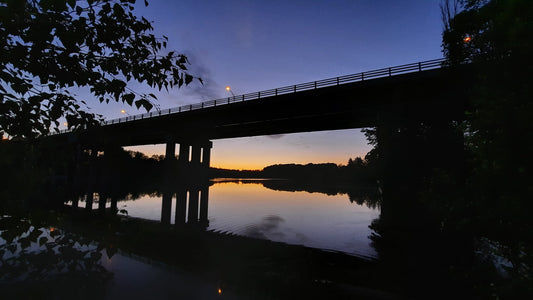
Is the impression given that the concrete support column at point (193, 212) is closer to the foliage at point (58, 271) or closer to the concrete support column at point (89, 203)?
the concrete support column at point (89, 203)

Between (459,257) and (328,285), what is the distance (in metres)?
8.99

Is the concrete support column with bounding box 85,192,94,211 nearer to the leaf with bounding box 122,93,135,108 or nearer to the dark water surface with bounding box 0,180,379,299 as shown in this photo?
the dark water surface with bounding box 0,180,379,299

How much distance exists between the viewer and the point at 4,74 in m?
2.38

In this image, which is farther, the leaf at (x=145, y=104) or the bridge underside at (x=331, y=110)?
the bridge underside at (x=331, y=110)

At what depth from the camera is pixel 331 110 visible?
106ft

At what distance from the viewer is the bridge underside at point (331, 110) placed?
2294 cm

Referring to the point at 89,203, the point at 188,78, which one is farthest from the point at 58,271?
the point at 89,203

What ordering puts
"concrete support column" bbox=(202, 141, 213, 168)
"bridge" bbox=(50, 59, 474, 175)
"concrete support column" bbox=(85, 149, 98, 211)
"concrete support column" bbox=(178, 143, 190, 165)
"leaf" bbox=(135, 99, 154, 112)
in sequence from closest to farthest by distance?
"leaf" bbox=(135, 99, 154, 112) < "bridge" bbox=(50, 59, 474, 175) < "concrete support column" bbox=(85, 149, 98, 211) < "concrete support column" bbox=(178, 143, 190, 165) < "concrete support column" bbox=(202, 141, 213, 168)

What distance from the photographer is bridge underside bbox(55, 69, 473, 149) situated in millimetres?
22938

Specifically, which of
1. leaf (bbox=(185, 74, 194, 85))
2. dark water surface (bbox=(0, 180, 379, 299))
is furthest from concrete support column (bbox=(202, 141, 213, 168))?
leaf (bbox=(185, 74, 194, 85))

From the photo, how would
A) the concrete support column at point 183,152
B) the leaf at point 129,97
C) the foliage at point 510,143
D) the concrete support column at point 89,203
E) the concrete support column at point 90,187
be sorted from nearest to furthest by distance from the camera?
the leaf at point 129,97 → the foliage at point 510,143 → the concrete support column at point 89,203 → the concrete support column at point 90,187 → the concrete support column at point 183,152

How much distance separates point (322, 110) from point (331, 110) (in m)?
1.28

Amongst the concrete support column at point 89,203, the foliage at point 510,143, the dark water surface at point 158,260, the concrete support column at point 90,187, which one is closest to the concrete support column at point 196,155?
the concrete support column at point 90,187

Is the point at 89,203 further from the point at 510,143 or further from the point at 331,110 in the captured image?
the point at 510,143
